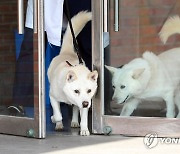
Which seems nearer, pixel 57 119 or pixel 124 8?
pixel 124 8

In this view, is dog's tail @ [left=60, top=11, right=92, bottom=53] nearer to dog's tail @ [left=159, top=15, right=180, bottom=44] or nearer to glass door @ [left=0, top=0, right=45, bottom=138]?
glass door @ [left=0, top=0, right=45, bottom=138]

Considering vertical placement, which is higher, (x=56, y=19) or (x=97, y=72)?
(x=56, y=19)

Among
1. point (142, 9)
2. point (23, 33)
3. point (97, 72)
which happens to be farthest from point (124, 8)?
point (23, 33)

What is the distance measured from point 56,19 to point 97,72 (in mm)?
598

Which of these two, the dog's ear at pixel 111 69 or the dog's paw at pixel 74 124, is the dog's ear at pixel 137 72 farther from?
the dog's paw at pixel 74 124

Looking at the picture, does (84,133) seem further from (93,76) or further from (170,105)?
(170,105)

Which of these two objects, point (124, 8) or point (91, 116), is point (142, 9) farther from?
point (91, 116)

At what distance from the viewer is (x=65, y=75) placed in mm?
3861

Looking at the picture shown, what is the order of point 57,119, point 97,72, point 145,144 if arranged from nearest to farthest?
point 145,144, point 97,72, point 57,119

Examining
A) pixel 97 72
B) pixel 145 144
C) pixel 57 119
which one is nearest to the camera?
pixel 145 144

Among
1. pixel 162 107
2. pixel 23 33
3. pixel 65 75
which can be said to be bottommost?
pixel 162 107

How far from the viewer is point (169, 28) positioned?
3.75 meters

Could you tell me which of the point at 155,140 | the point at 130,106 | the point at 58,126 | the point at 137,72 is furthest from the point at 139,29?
the point at 58,126

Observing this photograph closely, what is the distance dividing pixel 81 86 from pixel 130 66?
1.37 ft
